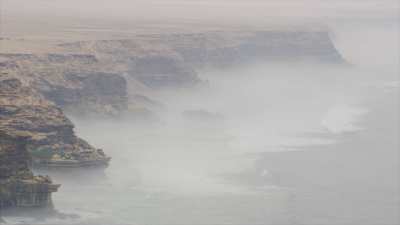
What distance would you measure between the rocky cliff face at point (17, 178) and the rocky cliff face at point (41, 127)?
7.97 meters

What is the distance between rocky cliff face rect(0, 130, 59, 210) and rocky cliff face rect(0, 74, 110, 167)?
7968 millimetres

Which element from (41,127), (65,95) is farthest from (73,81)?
(41,127)

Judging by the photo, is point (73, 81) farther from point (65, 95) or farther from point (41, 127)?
point (41, 127)

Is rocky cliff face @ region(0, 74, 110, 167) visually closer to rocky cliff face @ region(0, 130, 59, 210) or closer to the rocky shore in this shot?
the rocky shore

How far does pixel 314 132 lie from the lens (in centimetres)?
17738

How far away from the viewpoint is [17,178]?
11012 cm

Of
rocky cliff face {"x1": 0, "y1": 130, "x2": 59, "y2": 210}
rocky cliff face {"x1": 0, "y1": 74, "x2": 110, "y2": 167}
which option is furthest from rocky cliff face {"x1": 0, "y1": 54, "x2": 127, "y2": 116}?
rocky cliff face {"x1": 0, "y1": 130, "x2": 59, "y2": 210}

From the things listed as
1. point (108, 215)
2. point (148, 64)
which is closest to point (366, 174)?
point (108, 215)

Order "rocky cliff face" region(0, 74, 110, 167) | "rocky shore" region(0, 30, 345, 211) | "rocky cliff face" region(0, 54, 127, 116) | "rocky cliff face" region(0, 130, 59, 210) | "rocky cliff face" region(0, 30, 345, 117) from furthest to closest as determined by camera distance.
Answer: "rocky cliff face" region(0, 30, 345, 117), "rocky cliff face" region(0, 54, 127, 116), "rocky cliff face" region(0, 74, 110, 167), "rocky shore" region(0, 30, 345, 211), "rocky cliff face" region(0, 130, 59, 210)

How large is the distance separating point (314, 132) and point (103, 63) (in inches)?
898

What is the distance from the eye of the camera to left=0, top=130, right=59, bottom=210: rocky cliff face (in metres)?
109

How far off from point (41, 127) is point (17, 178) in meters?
15.1

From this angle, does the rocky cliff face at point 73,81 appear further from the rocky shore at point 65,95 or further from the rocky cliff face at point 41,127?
the rocky cliff face at point 41,127

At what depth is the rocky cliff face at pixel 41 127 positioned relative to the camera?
121562 millimetres
